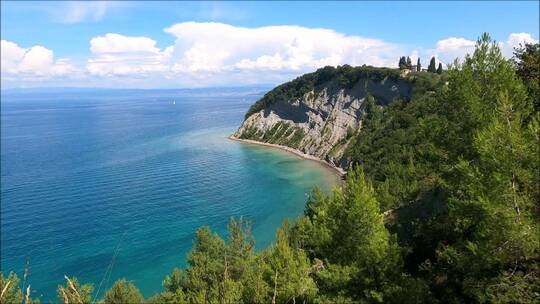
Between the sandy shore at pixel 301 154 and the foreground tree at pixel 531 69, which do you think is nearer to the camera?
the foreground tree at pixel 531 69

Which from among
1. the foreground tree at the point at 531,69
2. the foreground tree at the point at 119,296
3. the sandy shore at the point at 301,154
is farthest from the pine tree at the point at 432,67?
the foreground tree at the point at 119,296

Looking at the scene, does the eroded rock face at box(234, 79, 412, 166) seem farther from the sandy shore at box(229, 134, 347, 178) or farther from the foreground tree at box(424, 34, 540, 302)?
the foreground tree at box(424, 34, 540, 302)

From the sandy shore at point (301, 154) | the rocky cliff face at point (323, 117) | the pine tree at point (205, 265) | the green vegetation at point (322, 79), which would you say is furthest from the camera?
the green vegetation at point (322, 79)

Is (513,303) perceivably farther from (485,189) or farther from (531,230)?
(485,189)

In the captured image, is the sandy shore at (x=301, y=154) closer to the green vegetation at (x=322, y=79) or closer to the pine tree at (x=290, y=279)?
the green vegetation at (x=322, y=79)

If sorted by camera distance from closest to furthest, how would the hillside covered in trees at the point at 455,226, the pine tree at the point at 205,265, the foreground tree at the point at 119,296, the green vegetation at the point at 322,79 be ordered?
1. the hillside covered in trees at the point at 455,226
2. the foreground tree at the point at 119,296
3. the pine tree at the point at 205,265
4. the green vegetation at the point at 322,79

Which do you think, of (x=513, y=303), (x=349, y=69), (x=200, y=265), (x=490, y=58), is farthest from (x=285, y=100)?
(x=513, y=303)

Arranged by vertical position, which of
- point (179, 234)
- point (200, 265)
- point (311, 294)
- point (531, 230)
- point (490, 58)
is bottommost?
point (179, 234)
